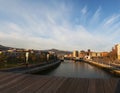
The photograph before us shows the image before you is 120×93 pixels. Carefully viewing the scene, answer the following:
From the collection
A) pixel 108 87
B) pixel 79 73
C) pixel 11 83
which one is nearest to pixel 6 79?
pixel 11 83

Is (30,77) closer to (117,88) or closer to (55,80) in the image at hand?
(55,80)

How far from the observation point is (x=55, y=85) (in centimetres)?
768

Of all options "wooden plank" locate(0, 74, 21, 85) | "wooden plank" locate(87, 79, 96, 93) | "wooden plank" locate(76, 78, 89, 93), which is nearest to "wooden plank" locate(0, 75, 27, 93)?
"wooden plank" locate(0, 74, 21, 85)

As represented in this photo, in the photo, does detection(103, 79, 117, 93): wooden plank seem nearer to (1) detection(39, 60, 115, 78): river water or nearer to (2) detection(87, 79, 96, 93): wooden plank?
(2) detection(87, 79, 96, 93): wooden plank

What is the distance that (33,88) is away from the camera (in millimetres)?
→ 7398

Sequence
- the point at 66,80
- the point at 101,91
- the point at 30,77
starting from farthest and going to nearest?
the point at 30,77
the point at 66,80
the point at 101,91

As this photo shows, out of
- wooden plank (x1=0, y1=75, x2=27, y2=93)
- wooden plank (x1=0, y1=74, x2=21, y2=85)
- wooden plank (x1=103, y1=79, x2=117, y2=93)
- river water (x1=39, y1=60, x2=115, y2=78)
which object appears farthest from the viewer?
river water (x1=39, y1=60, x2=115, y2=78)

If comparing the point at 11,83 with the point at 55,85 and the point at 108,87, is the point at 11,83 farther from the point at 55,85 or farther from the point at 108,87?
the point at 108,87

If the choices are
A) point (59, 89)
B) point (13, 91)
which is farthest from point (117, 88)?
point (13, 91)

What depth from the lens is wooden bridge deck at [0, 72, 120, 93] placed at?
23.0ft

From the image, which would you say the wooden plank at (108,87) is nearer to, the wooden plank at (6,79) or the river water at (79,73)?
the wooden plank at (6,79)

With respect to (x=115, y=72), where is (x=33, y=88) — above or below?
above

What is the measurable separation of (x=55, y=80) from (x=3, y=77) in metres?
3.30

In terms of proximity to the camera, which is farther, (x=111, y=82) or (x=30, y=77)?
(x=30, y=77)
